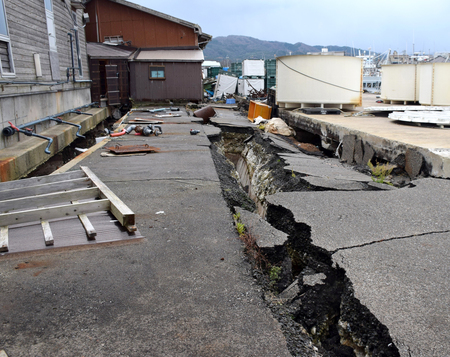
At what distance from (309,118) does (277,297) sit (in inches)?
322

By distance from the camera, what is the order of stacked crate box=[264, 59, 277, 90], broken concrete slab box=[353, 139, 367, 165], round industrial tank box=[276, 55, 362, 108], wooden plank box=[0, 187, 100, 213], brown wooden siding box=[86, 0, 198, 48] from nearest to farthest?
1. wooden plank box=[0, 187, 100, 213]
2. broken concrete slab box=[353, 139, 367, 165]
3. round industrial tank box=[276, 55, 362, 108]
4. brown wooden siding box=[86, 0, 198, 48]
5. stacked crate box=[264, 59, 277, 90]

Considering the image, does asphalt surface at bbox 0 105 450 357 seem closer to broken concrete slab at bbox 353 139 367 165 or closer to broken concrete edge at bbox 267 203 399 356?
broken concrete edge at bbox 267 203 399 356

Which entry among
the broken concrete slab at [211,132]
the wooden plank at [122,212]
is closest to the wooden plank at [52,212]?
the wooden plank at [122,212]

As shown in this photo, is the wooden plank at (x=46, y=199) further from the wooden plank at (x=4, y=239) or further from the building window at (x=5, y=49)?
the building window at (x=5, y=49)

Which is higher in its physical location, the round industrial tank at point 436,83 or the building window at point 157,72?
the building window at point 157,72

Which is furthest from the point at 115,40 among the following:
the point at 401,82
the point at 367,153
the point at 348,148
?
the point at 367,153

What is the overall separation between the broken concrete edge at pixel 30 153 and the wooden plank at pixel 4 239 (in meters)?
4.57

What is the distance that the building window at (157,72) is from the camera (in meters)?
21.3

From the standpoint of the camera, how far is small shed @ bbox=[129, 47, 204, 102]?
21188 mm

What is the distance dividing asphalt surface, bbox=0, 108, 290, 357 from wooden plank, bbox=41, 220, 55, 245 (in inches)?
5.1

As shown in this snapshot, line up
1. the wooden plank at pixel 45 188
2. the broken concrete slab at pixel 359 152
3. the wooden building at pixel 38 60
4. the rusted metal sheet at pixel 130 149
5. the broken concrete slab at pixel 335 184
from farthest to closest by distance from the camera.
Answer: the wooden building at pixel 38 60 < the rusted metal sheet at pixel 130 149 < the broken concrete slab at pixel 359 152 < the broken concrete slab at pixel 335 184 < the wooden plank at pixel 45 188

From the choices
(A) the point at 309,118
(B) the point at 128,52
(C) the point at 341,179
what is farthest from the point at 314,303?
(B) the point at 128,52

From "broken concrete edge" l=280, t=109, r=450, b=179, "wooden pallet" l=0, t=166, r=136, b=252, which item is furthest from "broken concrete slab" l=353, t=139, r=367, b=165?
"wooden pallet" l=0, t=166, r=136, b=252

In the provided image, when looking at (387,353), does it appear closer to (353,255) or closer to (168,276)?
(353,255)
